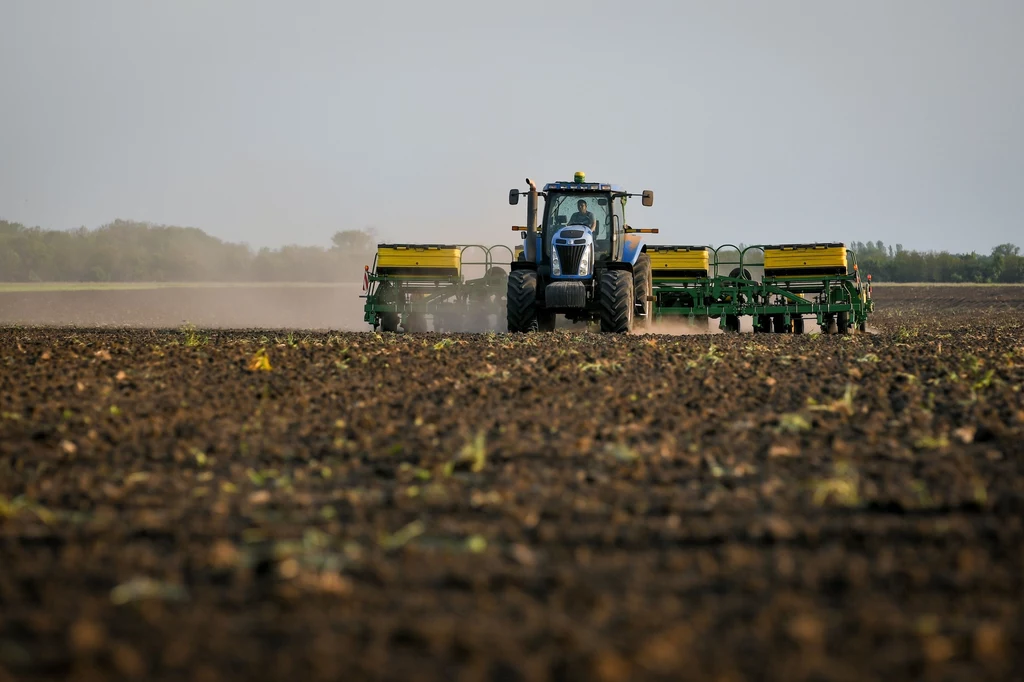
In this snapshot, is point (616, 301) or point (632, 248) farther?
→ point (632, 248)

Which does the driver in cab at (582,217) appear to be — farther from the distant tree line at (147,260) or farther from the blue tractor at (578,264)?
the distant tree line at (147,260)

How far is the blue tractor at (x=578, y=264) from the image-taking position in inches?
765

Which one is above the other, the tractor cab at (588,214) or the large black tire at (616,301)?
the tractor cab at (588,214)

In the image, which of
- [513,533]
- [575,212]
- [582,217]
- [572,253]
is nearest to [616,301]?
[572,253]

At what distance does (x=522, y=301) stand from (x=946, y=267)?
79893 millimetres

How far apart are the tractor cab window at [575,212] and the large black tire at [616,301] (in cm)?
82

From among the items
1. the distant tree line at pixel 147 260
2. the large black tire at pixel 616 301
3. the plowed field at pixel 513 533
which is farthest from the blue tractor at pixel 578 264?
the distant tree line at pixel 147 260

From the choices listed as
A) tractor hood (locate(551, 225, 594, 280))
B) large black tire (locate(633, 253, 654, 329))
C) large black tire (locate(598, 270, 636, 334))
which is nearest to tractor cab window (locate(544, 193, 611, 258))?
tractor hood (locate(551, 225, 594, 280))

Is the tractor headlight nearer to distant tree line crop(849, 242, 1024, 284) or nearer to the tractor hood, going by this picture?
the tractor hood

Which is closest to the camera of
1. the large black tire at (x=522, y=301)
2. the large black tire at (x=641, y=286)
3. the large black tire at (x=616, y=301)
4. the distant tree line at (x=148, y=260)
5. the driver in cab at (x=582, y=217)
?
the large black tire at (x=616, y=301)

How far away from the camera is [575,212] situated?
66.4 ft

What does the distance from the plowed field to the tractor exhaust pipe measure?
962 centimetres

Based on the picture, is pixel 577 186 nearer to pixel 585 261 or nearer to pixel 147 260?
pixel 585 261

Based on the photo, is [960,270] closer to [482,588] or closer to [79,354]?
[79,354]
